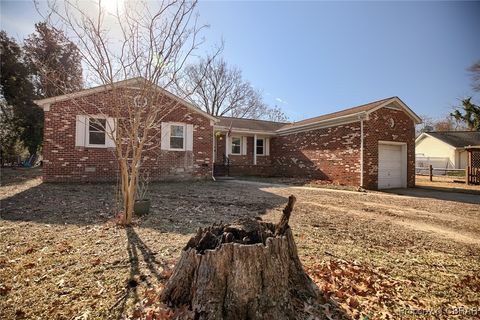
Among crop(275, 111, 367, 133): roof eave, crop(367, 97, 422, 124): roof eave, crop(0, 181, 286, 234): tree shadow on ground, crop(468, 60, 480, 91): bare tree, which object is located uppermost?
crop(468, 60, 480, 91): bare tree

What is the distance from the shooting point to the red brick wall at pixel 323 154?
38.4ft

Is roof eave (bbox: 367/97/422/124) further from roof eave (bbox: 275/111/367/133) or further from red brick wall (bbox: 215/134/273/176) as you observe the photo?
red brick wall (bbox: 215/134/273/176)

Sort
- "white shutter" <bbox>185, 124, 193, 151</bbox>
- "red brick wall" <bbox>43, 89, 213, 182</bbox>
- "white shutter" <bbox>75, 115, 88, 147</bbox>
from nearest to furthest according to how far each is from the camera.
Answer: "red brick wall" <bbox>43, 89, 213, 182</bbox>
"white shutter" <bbox>75, 115, 88, 147</bbox>
"white shutter" <bbox>185, 124, 193, 151</bbox>

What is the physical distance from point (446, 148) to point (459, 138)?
7.00 ft

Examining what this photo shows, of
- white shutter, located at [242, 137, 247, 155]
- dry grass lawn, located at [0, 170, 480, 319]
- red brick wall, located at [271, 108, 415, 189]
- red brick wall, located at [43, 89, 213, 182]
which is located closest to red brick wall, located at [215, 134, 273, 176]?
white shutter, located at [242, 137, 247, 155]

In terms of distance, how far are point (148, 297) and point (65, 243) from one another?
2.11 meters

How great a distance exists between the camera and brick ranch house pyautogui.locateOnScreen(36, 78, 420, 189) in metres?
9.98

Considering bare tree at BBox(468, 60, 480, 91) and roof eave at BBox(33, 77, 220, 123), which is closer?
roof eave at BBox(33, 77, 220, 123)

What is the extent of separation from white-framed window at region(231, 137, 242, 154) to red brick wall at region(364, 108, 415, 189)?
8293 millimetres

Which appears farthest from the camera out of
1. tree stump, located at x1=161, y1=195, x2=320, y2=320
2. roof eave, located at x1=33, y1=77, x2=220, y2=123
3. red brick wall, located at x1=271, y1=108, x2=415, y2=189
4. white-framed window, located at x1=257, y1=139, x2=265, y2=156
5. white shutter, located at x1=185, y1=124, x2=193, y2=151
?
white-framed window, located at x1=257, y1=139, x2=265, y2=156

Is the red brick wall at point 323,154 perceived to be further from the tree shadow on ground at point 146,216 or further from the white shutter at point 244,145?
the tree shadow on ground at point 146,216

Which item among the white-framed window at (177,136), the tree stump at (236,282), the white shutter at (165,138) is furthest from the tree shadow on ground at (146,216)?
the white-framed window at (177,136)

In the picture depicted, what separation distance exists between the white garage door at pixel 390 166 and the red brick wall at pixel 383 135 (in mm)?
421

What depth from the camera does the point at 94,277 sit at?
2602 mm
